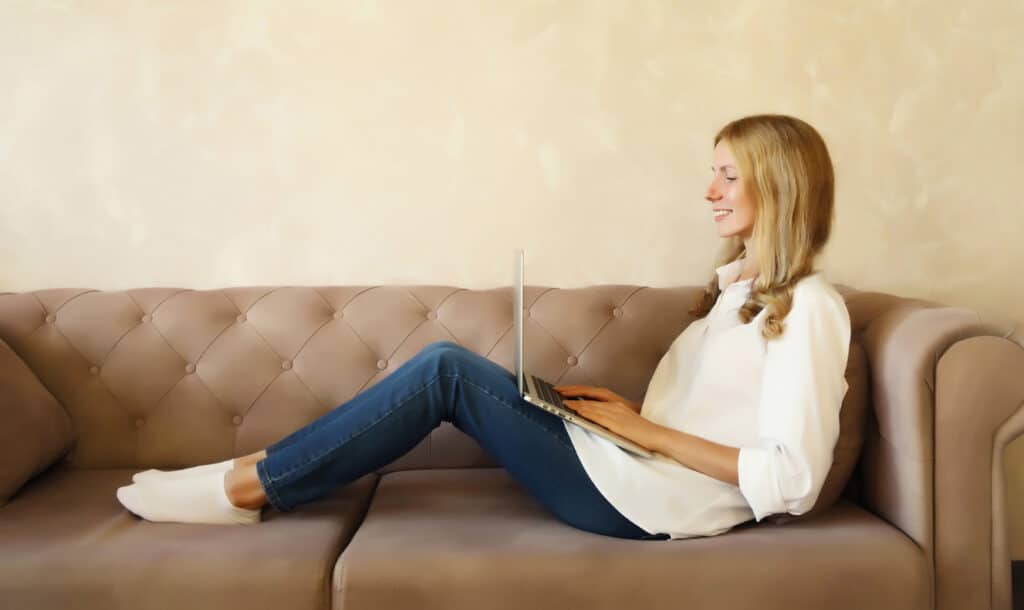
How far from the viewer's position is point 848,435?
1525 mm

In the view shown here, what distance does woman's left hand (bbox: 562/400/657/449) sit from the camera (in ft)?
4.87

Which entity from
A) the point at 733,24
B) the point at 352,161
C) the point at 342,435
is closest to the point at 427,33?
the point at 352,161

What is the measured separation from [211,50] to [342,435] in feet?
3.95

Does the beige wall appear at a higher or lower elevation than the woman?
higher

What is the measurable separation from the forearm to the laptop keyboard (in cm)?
18

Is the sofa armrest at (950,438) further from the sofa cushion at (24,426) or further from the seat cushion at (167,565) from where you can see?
the sofa cushion at (24,426)

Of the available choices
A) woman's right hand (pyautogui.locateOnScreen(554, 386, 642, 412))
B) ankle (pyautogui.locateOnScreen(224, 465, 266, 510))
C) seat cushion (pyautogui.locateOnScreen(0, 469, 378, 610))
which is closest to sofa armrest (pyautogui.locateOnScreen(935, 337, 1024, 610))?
woman's right hand (pyautogui.locateOnScreen(554, 386, 642, 412))

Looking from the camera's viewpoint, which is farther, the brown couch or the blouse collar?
the blouse collar

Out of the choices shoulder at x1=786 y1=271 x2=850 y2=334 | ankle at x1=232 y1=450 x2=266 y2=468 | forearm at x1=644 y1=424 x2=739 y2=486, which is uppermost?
shoulder at x1=786 y1=271 x2=850 y2=334

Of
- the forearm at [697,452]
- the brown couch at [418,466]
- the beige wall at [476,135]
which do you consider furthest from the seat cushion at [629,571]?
the beige wall at [476,135]

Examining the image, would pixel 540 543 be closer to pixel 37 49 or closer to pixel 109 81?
pixel 109 81

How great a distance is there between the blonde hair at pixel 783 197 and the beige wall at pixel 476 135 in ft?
1.90

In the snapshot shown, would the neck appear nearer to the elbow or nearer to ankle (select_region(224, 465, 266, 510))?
the elbow

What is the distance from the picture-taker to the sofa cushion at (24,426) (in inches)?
63.2
